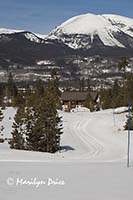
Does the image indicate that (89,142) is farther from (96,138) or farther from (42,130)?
(42,130)

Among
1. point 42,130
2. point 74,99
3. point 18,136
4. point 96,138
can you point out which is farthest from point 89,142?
point 74,99

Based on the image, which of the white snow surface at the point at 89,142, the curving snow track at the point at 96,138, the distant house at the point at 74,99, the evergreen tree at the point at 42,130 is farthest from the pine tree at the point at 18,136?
the distant house at the point at 74,99

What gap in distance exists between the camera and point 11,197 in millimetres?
10039

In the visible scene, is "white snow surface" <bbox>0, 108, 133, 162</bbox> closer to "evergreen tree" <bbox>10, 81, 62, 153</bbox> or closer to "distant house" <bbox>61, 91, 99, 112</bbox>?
"evergreen tree" <bbox>10, 81, 62, 153</bbox>

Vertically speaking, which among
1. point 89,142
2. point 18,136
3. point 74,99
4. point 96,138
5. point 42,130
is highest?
point 42,130

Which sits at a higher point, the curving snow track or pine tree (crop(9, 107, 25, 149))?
pine tree (crop(9, 107, 25, 149))

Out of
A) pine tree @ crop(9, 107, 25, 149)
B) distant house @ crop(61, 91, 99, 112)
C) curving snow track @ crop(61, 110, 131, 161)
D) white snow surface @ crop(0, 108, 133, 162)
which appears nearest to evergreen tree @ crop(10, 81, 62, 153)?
pine tree @ crop(9, 107, 25, 149)

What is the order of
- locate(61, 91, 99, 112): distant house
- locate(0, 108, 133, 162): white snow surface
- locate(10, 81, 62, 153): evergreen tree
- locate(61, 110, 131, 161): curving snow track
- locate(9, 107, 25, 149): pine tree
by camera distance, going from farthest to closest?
locate(61, 91, 99, 112): distant house < locate(9, 107, 25, 149): pine tree < locate(10, 81, 62, 153): evergreen tree < locate(61, 110, 131, 161): curving snow track < locate(0, 108, 133, 162): white snow surface

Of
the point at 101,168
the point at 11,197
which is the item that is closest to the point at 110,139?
the point at 101,168

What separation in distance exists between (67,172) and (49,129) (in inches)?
457

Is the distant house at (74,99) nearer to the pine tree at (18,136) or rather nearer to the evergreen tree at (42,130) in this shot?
the pine tree at (18,136)

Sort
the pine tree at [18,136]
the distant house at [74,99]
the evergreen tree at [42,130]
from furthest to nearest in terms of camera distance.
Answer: the distant house at [74,99]
the pine tree at [18,136]
the evergreen tree at [42,130]

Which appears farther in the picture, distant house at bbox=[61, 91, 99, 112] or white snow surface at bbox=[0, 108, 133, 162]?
distant house at bbox=[61, 91, 99, 112]

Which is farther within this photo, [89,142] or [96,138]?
[96,138]
